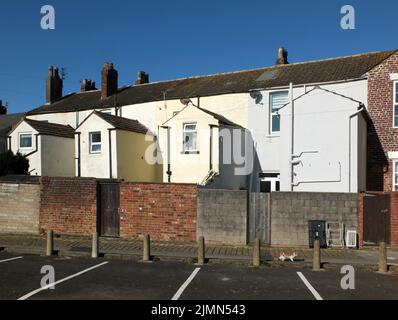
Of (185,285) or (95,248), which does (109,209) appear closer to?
(95,248)

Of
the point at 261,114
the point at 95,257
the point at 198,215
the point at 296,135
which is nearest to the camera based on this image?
the point at 95,257

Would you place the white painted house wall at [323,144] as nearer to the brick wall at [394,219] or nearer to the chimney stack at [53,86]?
the brick wall at [394,219]

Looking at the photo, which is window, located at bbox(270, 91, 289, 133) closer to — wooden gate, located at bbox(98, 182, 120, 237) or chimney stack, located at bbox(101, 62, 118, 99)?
wooden gate, located at bbox(98, 182, 120, 237)

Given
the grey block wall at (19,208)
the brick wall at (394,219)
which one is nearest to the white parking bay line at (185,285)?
the brick wall at (394,219)

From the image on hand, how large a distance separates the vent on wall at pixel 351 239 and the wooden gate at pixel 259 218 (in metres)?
2.57

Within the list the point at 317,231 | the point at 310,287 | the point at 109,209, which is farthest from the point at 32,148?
the point at 310,287

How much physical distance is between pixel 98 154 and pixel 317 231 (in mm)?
13174

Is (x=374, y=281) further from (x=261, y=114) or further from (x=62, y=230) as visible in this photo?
(x=261, y=114)

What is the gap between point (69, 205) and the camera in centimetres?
1541

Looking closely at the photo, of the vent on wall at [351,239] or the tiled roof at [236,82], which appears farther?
the tiled roof at [236,82]

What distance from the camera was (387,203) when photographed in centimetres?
1291

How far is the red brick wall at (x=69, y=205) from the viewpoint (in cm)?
1510
